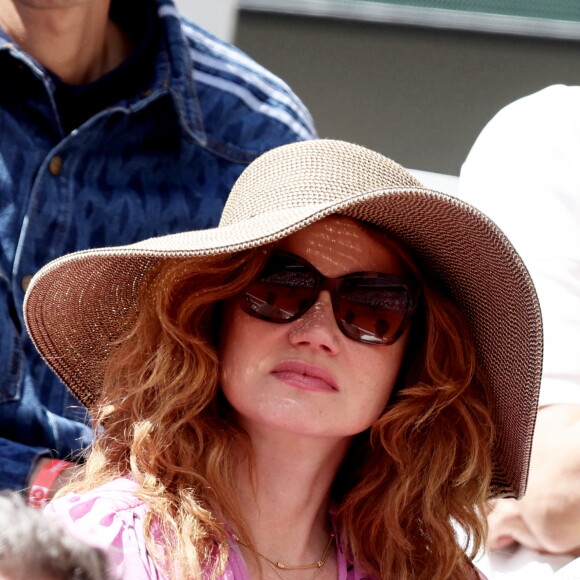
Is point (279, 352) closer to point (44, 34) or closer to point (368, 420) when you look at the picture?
point (368, 420)

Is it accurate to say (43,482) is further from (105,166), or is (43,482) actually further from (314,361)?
(105,166)

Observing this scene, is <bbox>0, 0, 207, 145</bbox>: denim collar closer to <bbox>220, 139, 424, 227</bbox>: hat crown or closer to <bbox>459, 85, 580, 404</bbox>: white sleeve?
<bbox>220, 139, 424, 227</bbox>: hat crown

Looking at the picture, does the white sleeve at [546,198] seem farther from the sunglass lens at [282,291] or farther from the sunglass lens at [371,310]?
the sunglass lens at [282,291]

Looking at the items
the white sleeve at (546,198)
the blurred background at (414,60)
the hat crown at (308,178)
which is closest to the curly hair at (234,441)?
the hat crown at (308,178)

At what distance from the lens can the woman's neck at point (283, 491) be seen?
182 centimetres

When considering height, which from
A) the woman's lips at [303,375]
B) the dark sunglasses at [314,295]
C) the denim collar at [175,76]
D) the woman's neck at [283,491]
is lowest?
the woman's neck at [283,491]

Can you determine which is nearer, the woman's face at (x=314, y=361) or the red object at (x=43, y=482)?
the woman's face at (x=314, y=361)

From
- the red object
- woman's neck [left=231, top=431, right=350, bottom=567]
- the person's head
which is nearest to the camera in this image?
the person's head

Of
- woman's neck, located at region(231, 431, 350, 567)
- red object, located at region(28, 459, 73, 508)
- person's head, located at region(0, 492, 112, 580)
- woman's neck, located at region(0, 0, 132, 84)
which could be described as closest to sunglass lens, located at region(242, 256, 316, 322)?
woman's neck, located at region(231, 431, 350, 567)

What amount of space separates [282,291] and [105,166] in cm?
72

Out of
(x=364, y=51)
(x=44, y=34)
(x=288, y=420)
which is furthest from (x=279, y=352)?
(x=364, y=51)

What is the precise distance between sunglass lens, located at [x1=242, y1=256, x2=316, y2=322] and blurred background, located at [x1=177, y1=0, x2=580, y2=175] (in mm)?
2629

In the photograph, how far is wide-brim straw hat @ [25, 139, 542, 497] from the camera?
5.60ft

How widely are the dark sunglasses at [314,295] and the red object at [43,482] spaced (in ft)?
1.63
